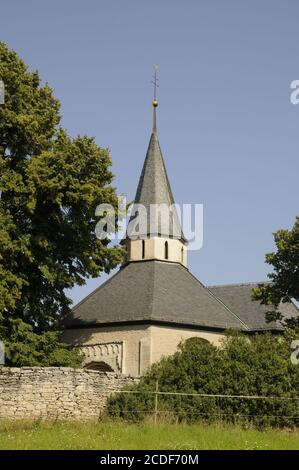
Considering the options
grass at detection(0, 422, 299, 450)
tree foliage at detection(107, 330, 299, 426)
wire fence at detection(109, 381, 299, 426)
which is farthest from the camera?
tree foliage at detection(107, 330, 299, 426)

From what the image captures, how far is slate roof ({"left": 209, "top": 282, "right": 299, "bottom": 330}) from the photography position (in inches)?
1406

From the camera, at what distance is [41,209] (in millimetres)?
27297

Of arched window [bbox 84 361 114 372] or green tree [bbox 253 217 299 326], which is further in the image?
arched window [bbox 84 361 114 372]

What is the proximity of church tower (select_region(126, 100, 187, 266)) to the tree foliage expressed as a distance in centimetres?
1297

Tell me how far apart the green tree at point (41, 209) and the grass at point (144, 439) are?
8.49 m

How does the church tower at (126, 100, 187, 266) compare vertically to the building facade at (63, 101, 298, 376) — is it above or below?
above

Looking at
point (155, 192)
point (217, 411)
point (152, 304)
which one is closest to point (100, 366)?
point (152, 304)

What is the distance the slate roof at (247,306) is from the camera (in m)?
35.7

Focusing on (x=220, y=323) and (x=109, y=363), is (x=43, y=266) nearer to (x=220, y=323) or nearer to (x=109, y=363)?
(x=109, y=363)

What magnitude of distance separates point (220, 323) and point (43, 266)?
10251 mm

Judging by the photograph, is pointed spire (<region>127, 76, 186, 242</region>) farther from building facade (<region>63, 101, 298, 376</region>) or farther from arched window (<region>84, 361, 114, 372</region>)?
arched window (<region>84, 361, 114, 372</region>)

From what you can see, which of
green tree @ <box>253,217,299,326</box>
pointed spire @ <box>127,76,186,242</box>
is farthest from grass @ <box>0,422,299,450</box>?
pointed spire @ <box>127,76,186,242</box>

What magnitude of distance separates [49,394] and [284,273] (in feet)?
41.3
